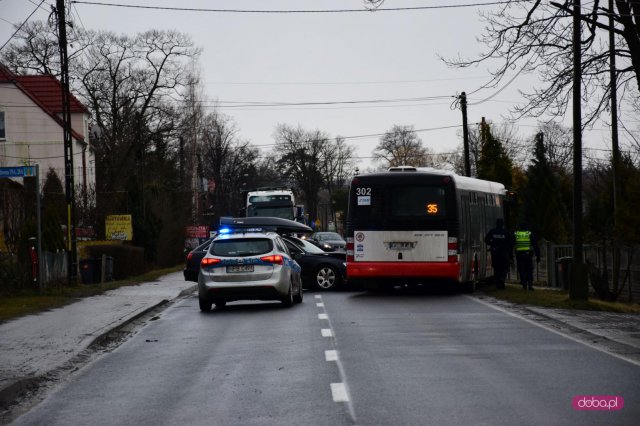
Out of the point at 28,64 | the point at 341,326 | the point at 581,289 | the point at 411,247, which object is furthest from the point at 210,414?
the point at 28,64

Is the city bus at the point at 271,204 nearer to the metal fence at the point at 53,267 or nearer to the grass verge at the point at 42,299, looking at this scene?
the grass verge at the point at 42,299

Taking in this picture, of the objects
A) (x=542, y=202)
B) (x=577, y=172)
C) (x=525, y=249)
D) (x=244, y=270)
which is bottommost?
(x=244, y=270)

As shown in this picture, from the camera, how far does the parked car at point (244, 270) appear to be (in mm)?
21969

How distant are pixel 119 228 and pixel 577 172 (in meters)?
26.6

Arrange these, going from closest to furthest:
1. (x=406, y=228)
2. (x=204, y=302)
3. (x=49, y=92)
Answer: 1. (x=204, y=302)
2. (x=406, y=228)
3. (x=49, y=92)

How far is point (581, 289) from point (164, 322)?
→ 832 cm

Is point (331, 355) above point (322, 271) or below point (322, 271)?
below

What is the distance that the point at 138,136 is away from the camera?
59156 mm

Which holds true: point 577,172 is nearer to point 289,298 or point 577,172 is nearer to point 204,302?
point 289,298

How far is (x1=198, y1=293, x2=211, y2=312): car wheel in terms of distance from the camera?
22.4 meters

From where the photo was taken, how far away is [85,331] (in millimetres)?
17922

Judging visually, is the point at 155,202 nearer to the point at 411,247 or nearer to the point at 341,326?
the point at 411,247

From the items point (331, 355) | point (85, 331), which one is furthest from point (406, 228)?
point (331, 355)

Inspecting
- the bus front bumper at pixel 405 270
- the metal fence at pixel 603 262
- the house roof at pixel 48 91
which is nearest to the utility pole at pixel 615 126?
the metal fence at pixel 603 262
